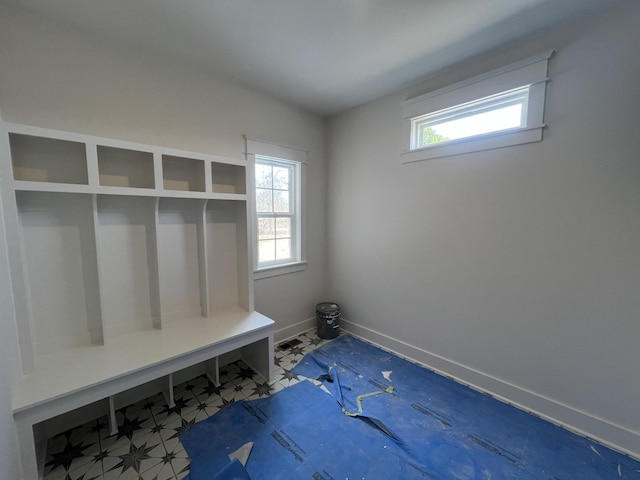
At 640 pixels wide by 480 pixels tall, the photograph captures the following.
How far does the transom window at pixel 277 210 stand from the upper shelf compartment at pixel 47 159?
1401 millimetres

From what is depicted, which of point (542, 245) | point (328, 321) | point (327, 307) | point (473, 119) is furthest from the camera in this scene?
point (327, 307)

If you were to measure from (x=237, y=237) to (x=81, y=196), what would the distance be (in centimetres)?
115

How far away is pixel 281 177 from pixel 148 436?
2.53 meters

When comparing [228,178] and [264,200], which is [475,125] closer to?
[264,200]

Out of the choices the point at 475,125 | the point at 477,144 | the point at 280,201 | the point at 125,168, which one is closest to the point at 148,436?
the point at 125,168

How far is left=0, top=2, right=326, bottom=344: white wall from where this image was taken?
1544mm

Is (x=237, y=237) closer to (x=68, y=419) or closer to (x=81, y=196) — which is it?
(x=81, y=196)

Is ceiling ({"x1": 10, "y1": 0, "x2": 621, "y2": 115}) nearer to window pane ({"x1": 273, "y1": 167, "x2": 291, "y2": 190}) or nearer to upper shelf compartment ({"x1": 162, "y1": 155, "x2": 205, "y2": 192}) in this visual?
upper shelf compartment ({"x1": 162, "y1": 155, "x2": 205, "y2": 192})

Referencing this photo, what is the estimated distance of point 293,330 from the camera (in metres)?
3.11

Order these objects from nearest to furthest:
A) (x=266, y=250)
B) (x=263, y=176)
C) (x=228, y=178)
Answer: (x=228, y=178), (x=263, y=176), (x=266, y=250)

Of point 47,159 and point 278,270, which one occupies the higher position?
point 47,159

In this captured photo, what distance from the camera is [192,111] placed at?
2.18m

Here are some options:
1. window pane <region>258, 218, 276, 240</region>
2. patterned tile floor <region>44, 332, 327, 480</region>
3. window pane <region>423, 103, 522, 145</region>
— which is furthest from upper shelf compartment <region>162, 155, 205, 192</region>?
window pane <region>423, 103, 522, 145</region>

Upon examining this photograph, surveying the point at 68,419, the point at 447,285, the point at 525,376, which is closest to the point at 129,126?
the point at 68,419
